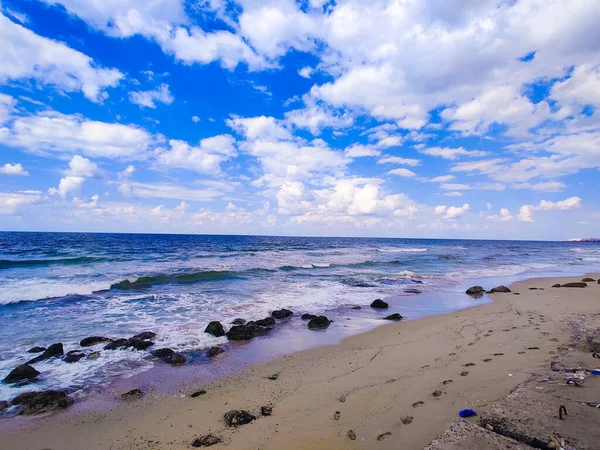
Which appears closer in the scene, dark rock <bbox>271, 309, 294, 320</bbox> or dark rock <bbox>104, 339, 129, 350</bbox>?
dark rock <bbox>104, 339, 129, 350</bbox>

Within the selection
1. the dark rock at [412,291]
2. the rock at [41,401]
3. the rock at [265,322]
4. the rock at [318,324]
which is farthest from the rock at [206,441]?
the dark rock at [412,291]

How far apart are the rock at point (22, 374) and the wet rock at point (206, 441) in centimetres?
524

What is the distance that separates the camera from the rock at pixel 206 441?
185 inches

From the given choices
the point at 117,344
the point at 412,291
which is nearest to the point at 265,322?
the point at 117,344

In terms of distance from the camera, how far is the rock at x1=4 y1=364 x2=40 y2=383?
281 inches

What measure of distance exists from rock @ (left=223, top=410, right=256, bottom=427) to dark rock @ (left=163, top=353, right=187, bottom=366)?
3.35 metres

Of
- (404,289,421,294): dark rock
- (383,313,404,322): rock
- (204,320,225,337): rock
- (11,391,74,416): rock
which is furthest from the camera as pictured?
(404,289,421,294): dark rock

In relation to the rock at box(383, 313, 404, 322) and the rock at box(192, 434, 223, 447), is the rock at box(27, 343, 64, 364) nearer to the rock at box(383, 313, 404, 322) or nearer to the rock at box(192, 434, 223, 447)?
the rock at box(192, 434, 223, 447)

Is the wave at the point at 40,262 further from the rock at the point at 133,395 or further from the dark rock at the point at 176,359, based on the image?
the rock at the point at 133,395

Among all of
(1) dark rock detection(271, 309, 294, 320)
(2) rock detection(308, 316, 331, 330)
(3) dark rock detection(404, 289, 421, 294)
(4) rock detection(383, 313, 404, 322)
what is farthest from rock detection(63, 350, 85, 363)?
(3) dark rock detection(404, 289, 421, 294)

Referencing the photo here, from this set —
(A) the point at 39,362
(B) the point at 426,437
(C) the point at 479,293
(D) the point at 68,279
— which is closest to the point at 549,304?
(C) the point at 479,293

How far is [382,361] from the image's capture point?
7.92 metres

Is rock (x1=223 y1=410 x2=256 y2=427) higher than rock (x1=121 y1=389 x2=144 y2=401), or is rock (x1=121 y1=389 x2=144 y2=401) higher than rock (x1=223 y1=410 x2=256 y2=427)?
rock (x1=223 y1=410 x2=256 y2=427)

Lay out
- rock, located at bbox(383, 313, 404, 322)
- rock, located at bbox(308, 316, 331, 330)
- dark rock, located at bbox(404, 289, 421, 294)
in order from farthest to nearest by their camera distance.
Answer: dark rock, located at bbox(404, 289, 421, 294)
rock, located at bbox(383, 313, 404, 322)
rock, located at bbox(308, 316, 331, 330)
